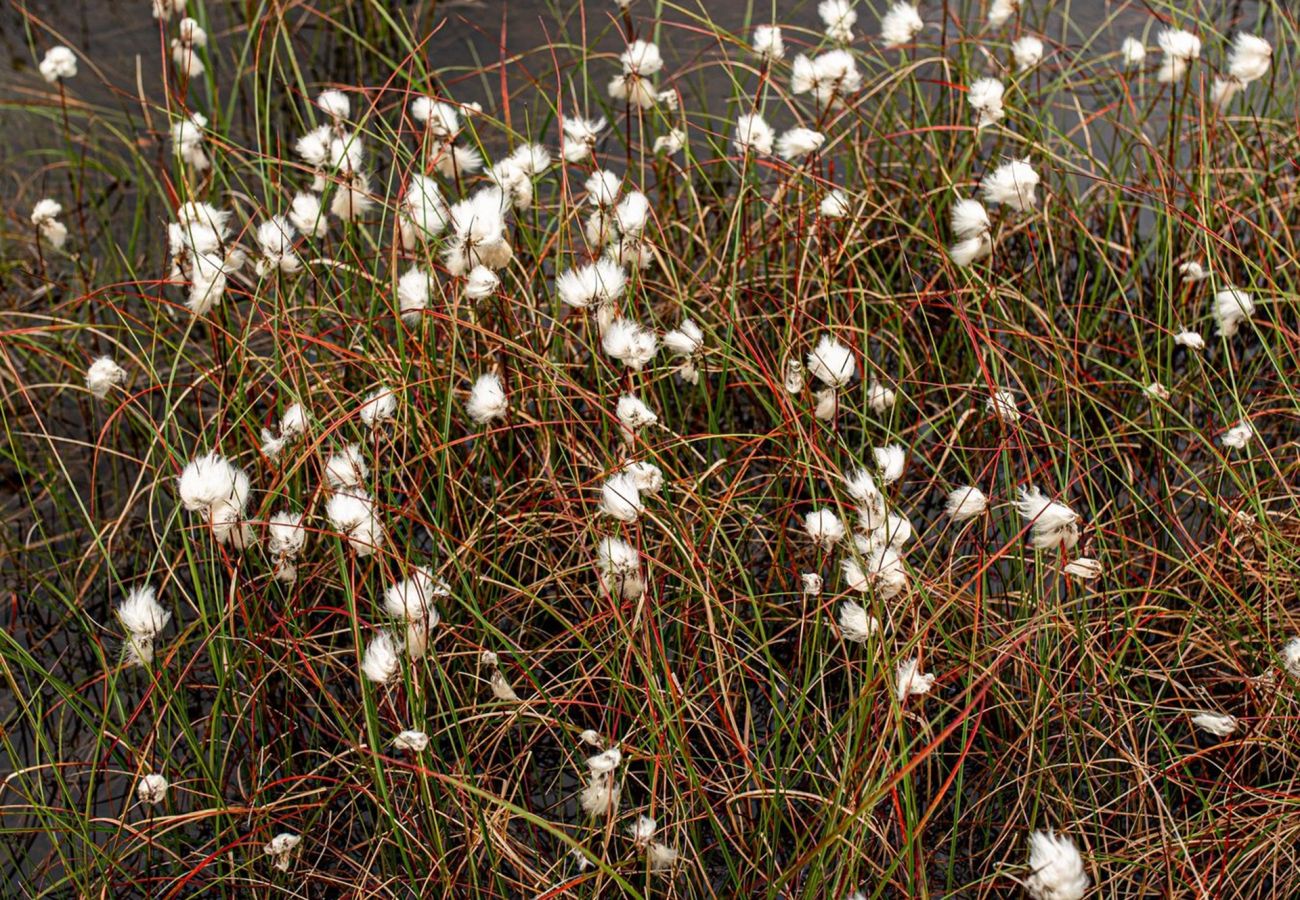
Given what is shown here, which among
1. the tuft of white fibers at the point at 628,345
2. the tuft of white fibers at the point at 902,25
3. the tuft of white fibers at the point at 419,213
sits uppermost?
the tuft of white fibers at the point at 902,25

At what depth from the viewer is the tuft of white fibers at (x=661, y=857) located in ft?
5.69

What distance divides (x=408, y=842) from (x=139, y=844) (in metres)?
0.39

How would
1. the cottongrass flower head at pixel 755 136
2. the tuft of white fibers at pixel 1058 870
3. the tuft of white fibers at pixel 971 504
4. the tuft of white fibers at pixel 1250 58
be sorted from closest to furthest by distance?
the tuft of white fibers at pixel 1058 870, the tuft of white fibers at pixel 971 504, the cottongrass flower head at pixel 755 136, the tuft of white fibers at pixel 1250 58

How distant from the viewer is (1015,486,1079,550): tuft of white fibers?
173 cm

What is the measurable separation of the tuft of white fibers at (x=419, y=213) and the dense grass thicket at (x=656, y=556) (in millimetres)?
11

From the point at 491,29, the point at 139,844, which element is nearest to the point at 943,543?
the point at 139,844

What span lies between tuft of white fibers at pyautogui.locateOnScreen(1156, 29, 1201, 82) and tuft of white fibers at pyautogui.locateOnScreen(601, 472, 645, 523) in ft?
5.17

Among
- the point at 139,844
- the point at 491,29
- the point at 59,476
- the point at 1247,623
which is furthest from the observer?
the point at 491,29

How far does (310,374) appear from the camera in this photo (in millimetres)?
2432

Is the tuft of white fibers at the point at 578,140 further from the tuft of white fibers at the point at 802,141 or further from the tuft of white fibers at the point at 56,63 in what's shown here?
the tuft of white fibers at the point at 56,63

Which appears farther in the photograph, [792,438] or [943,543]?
[943,543]

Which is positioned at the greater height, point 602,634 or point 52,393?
point 52,393

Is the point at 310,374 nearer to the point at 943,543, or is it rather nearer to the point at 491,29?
the point at 943,543

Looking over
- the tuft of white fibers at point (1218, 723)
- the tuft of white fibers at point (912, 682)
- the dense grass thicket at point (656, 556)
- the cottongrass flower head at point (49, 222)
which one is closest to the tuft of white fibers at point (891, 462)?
the dense grass thicket at point (656, 556)
